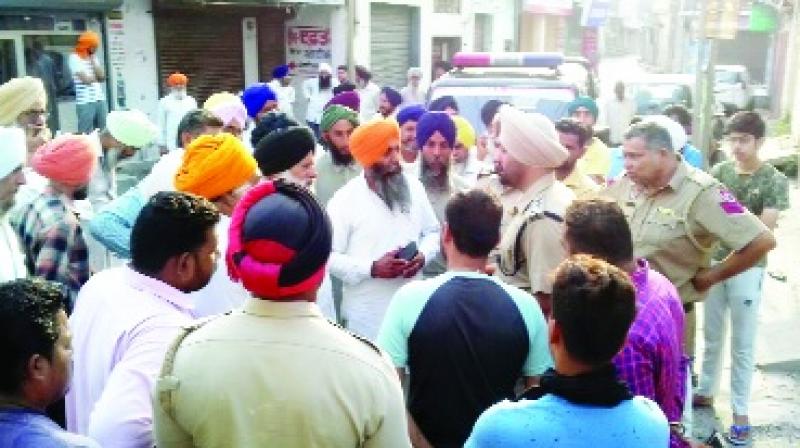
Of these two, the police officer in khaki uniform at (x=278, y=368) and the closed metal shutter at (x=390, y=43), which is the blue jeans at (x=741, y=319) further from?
the closed metal shutter at (x=390, y=43)

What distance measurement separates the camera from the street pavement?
196 inches

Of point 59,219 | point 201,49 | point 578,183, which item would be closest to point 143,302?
point 59,219

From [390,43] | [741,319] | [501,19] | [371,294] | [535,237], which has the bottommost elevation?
[741,319]

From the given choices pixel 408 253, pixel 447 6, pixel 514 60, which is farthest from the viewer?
pixel 447 6

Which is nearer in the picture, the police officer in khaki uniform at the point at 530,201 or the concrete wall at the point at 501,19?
the police officer in khaki uniform at the point at 530,201

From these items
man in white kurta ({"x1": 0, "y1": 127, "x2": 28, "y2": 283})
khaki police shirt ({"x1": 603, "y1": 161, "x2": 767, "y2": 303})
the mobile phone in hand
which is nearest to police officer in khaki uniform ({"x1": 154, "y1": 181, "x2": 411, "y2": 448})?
man in white kurta ({"x1": 0, "y1": 127, "x2": 28, "y2": 283})

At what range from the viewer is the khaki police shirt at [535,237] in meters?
3.11

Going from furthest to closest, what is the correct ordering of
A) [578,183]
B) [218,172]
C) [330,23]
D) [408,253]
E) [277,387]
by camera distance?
[330,23]
[578,183]
[408,253]
[218,172]
[277,387]

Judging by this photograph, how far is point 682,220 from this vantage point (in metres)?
3.80

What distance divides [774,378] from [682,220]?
2.76 metres

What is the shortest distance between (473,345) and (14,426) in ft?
4.45

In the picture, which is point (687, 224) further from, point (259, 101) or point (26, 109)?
point (259, 101)

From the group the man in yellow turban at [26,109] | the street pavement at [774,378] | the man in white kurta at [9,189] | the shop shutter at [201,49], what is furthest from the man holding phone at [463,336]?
the shop shutter at [201,49]

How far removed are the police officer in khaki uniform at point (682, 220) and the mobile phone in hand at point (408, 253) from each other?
1080 millimetres
